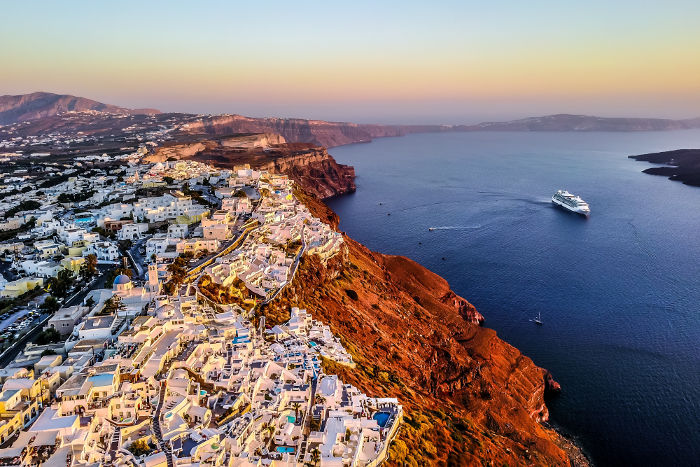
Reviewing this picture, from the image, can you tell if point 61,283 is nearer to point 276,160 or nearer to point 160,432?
point 160,432

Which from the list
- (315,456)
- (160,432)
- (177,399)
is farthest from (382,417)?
(160,432)

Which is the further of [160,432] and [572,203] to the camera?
[572,203]

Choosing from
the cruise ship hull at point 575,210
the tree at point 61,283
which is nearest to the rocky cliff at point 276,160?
the cruise ship hull at point 575,210

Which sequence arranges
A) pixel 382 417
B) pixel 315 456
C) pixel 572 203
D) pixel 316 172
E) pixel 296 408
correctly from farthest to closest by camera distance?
1. pixel 316 172
2. pixel 572 203
3. pixel 382 417
4. pixel 296 408
5. pixel 315 456

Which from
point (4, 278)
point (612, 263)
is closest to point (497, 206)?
point (612, 263)

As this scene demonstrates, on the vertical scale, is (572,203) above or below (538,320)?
above

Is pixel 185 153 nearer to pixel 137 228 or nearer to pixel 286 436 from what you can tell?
pixel 137 228

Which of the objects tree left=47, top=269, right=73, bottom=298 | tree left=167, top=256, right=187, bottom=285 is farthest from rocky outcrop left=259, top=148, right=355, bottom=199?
tree left=47, top=269, right=73, bottom=298
